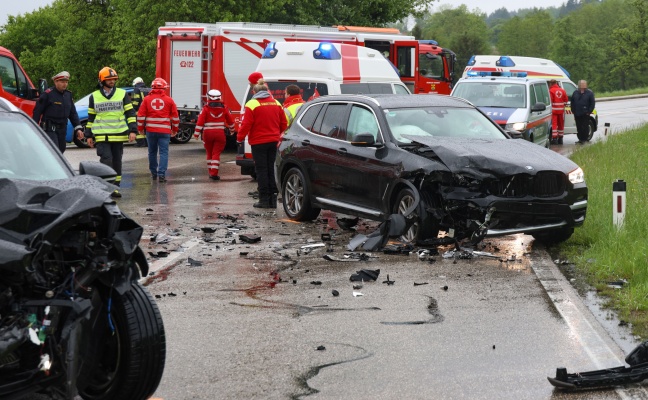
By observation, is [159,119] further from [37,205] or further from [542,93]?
[37,205]

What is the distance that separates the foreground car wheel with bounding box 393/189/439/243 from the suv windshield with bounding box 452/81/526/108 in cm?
1190

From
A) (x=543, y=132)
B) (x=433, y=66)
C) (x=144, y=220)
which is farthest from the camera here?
(x=433, y=66)

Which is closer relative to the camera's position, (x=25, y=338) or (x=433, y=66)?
(x=25, y=338)

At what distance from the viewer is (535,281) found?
966 cm

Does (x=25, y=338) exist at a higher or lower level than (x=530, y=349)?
higher

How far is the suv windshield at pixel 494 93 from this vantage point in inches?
918

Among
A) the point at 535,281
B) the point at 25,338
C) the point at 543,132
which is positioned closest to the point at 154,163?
the point at 543,132

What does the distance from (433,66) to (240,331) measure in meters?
26.1

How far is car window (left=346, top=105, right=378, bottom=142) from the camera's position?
12.6 metres

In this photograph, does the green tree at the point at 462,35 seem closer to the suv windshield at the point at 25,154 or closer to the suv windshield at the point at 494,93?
the suv windshield at the point at 494,93

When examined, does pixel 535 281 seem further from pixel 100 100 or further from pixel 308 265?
pixel 100 100

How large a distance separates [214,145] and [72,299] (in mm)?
14937

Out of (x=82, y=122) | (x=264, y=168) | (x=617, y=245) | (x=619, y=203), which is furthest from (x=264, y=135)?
(x=82, y=122)

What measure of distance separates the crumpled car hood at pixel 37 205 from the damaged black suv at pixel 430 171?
19.7 feet
